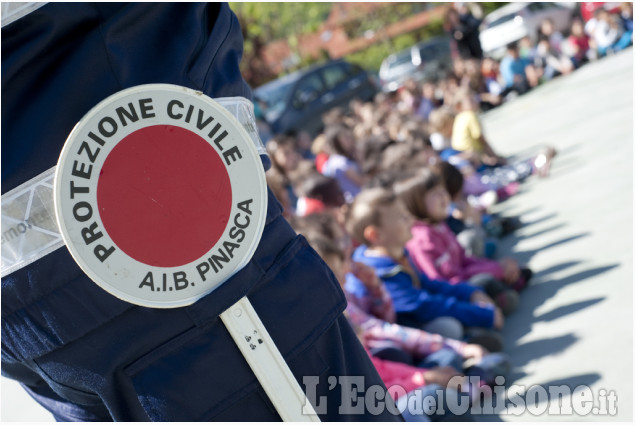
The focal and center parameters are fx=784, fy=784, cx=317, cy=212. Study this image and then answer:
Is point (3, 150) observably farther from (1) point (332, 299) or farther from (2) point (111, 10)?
(1) point (332, 299)

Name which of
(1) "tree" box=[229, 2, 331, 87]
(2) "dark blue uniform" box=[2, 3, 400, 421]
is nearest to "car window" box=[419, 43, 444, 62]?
(1) "tree" box=[229, 2, 331, 87]

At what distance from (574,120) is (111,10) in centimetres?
792

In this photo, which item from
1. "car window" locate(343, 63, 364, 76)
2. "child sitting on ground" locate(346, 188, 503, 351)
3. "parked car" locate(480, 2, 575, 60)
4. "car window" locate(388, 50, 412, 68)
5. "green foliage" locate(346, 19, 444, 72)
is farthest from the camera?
"green foliage" locate(346, 19, 444, 72)

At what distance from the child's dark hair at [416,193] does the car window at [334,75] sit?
861 centimetres

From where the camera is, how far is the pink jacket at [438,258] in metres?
4.38

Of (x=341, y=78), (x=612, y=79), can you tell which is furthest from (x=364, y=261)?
(x=341, y=78)

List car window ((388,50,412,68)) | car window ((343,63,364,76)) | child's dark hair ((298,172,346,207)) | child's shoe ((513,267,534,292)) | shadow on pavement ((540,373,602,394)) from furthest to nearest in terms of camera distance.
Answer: car window ((388,50,412,68)) → car window ((343,63,364,76)) → child's dark hair ((298,172,346,207)) → child's shoe ((513,267,534,292)) → shadow on pavement ((540,373,602,394))

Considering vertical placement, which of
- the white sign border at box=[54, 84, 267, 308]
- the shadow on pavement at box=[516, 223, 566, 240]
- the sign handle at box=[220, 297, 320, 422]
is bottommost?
the shadow on pavement at box=[516, 223, 566, 240]

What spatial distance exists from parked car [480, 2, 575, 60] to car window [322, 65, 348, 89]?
5340 mm

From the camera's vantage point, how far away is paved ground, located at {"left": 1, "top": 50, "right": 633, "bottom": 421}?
3.01 m

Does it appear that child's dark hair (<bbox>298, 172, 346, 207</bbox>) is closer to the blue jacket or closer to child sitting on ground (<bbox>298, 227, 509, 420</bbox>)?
the blue jacket

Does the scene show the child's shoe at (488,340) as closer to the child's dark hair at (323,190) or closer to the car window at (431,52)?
the child's dark hair at (323,190)

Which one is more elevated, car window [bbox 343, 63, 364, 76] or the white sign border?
the white sign border

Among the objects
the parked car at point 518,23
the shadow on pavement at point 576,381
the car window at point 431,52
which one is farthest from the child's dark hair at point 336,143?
the parked car at point 518,23
